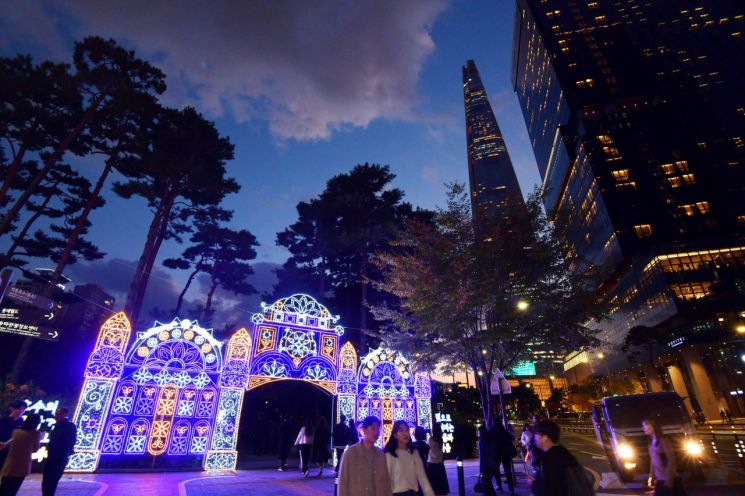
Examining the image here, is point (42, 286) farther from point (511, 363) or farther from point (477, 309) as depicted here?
point (511, 363)

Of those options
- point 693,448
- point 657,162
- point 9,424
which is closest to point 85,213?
point 9,424

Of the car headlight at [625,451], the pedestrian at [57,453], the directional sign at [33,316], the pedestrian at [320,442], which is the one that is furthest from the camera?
the pedestrian at [320,442]

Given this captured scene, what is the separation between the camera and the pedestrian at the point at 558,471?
3182 millimetres

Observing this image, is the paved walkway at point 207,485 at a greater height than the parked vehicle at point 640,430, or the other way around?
the parked vehicle at point 640,430

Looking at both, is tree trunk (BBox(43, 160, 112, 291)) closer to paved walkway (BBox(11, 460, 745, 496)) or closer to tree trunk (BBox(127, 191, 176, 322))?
tree trunk (BBox(127, 191, 176, 322))

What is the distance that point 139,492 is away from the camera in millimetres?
7648

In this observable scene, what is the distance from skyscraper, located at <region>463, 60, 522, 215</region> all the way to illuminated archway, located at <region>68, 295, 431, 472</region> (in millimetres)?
145661

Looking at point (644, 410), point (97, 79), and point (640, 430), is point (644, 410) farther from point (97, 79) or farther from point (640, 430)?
point (97, 79)

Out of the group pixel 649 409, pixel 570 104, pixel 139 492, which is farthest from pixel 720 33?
pixel 139 492

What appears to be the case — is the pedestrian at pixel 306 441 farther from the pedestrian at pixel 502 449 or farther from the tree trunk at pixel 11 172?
the tree trunk at pixel 11 172

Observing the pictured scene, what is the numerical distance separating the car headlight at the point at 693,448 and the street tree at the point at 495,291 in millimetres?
2999

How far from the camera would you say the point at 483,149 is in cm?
16425

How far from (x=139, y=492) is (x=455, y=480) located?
772 cm

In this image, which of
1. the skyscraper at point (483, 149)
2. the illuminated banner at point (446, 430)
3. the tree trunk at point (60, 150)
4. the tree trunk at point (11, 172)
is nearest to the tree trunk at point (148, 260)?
the tree trunk at point (60, 150)
